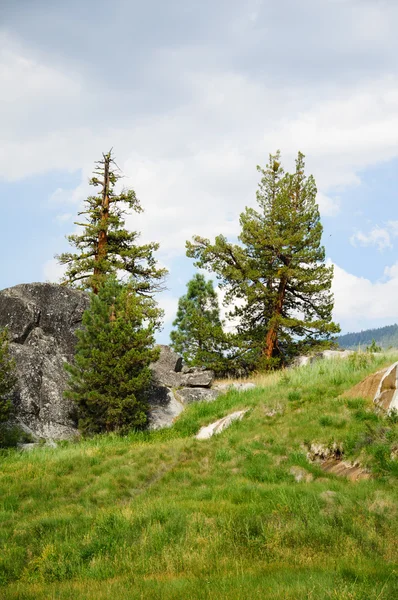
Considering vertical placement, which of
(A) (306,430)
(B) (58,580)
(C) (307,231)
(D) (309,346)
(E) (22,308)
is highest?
(C) (307,231)

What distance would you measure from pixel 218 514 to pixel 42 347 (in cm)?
1567

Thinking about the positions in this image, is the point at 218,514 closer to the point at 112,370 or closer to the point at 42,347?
the point at 112,370

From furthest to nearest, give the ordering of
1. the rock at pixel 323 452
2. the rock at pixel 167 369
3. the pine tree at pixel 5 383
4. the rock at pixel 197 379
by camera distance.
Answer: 1. the rock at pixel 197 379
2. the rock at pixel 167 369
3. the pine tree at pixel 5 383
4. the rock at pixel 323 452

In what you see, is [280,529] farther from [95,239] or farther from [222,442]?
[95,239]

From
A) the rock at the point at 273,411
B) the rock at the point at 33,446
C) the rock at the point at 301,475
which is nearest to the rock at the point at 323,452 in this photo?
the rock at the point at 301,475

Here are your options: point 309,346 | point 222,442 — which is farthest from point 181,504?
point 309,346

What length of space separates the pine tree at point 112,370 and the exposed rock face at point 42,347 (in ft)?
4.07

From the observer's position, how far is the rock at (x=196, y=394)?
2434 cm

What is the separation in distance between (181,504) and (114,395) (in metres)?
10.1

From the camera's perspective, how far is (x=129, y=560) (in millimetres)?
8570

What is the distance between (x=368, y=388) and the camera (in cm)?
1551

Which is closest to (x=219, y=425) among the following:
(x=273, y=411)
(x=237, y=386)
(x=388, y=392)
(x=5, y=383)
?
(x=273, y=411)

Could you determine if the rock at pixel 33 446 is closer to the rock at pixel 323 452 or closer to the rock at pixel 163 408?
the rock at pixel 163 408

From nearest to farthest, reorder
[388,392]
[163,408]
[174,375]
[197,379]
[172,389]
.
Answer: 1. [388,392]
2. [163,408]
3. [172,389]
4. [197,379]
5. [174,375]
